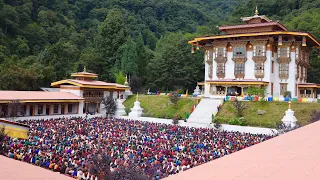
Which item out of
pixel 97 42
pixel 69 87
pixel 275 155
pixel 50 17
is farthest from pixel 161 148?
pixel 50 17

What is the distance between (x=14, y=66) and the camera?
43.3 metres

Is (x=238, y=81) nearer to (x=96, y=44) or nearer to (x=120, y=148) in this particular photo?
(x=120, y=148)

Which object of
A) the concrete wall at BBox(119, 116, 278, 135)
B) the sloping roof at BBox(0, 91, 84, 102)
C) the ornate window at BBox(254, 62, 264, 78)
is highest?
the ornate window at BBox(254, 62, 264, 78)

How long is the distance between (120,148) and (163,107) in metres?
22.1

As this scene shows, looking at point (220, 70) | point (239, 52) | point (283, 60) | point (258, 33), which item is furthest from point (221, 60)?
point (283, 60)


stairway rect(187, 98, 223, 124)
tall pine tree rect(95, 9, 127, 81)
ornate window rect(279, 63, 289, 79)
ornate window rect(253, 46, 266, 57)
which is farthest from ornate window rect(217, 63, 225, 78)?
tall pine tree rect(95, 9, 127, 81)

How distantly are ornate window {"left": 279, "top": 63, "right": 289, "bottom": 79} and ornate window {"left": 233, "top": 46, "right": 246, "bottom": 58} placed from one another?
16.4ft

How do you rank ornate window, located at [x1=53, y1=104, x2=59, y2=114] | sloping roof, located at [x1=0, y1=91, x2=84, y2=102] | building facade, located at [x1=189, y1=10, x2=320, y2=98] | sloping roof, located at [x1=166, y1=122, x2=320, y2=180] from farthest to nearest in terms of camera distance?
building facade, located at [x1=189, y1=10, x2=320, y2=98]
ornate window, located at [x1=53, y1=104, x2=59, y2=114]
sloping roof, located at [x1=0, y1=91, x2=84, y2=102]
sloping roof, located at [x1=166, y1=122, x2=320, y2=180]

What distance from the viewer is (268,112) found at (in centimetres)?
3397

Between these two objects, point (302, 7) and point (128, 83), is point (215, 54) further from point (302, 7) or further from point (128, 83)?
point (302, 7)

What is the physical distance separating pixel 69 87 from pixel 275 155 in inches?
1497

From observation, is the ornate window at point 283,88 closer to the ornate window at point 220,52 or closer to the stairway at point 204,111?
the ornate window at point 220,52

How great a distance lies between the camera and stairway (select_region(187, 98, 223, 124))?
35094 mm

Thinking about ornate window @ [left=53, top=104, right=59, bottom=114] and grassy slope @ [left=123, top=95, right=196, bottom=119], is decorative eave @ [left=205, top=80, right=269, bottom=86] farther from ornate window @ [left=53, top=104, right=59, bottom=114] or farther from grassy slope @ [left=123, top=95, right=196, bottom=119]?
ornate window @ [left=53, top=104, right=59, bottom=114]
